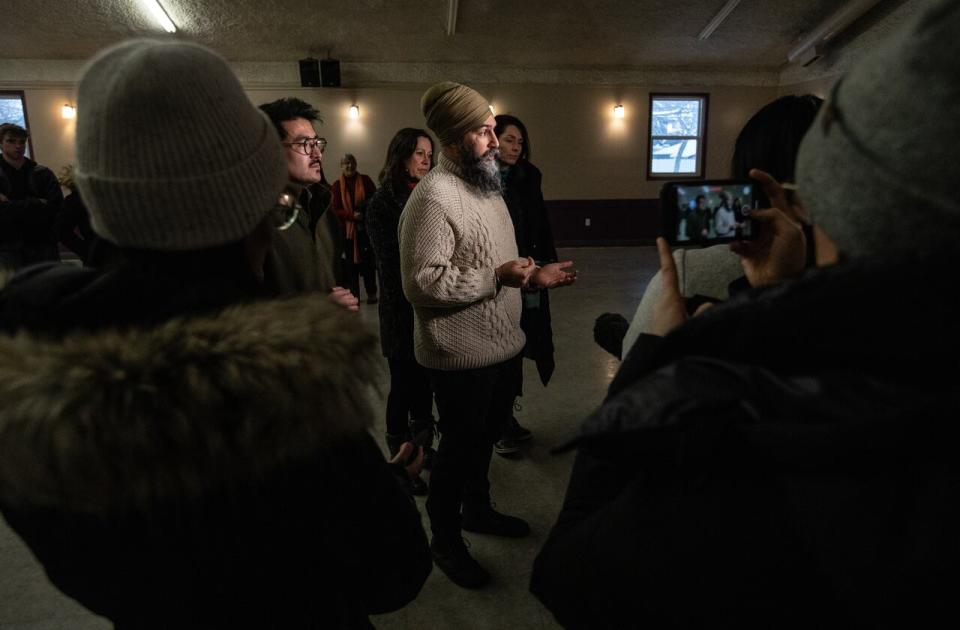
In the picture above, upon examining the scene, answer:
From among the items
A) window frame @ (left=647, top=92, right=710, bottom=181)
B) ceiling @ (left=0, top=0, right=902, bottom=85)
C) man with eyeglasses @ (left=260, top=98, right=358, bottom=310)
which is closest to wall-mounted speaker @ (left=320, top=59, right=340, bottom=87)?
ceiling @ (left=0, top=0, right=902, bottom=85)

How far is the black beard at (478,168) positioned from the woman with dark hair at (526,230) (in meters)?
0.70

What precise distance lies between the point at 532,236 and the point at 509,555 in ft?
4.72

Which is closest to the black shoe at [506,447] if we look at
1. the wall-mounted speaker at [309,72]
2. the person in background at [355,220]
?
the person in background at [355,220]

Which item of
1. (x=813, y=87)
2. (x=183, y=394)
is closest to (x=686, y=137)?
(x=813, y=87)

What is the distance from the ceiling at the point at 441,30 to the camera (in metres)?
7.88

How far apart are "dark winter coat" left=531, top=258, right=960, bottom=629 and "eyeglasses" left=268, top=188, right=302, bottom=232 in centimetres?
55

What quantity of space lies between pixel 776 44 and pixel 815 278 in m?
11.2

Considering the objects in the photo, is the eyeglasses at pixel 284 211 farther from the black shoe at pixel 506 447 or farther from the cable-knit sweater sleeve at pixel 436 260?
the black shoe at pixel 506 447

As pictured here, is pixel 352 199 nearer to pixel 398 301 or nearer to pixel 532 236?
pixel 532 236

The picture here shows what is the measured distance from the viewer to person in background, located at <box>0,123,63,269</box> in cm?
376

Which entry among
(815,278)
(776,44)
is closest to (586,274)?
(776,44)

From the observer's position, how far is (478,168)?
5.99ft

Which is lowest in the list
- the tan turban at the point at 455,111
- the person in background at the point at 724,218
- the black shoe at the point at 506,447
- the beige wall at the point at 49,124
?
the black shoe at the point at 506,447

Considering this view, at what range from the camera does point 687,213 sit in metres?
0.85
